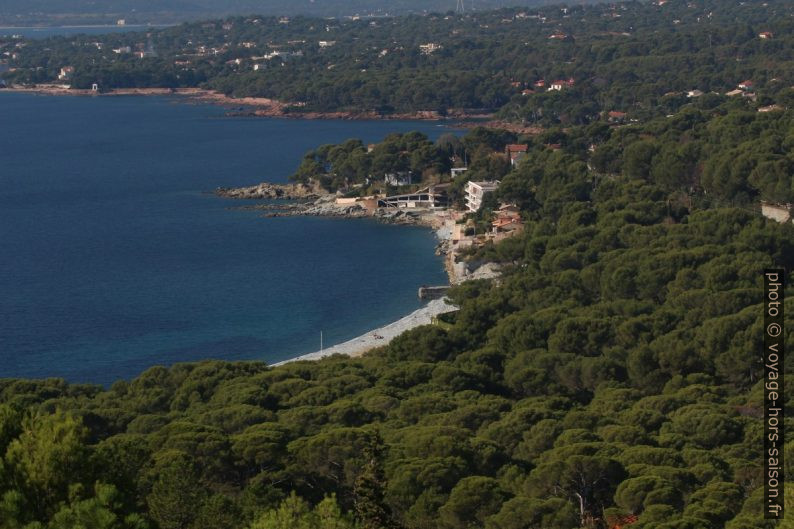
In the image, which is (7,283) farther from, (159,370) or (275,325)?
(159,370)

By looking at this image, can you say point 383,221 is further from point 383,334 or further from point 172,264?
point 383,334

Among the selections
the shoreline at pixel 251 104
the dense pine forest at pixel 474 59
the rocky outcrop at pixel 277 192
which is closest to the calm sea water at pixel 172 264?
the rocky outcrop at pixel 277 192

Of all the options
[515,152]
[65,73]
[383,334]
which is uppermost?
[383,334]

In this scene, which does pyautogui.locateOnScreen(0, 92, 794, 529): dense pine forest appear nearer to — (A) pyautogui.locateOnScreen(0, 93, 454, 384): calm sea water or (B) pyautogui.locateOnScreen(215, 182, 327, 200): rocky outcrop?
(A) pyautogui.locateOnScreen(0, 93, 454, 384): calm sea water

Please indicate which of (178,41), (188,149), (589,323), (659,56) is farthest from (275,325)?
(178,41)

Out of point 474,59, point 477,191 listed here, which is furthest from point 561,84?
point 477,191

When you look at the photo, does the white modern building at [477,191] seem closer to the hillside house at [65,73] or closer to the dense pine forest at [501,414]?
the dense pine forest at [501,414]
